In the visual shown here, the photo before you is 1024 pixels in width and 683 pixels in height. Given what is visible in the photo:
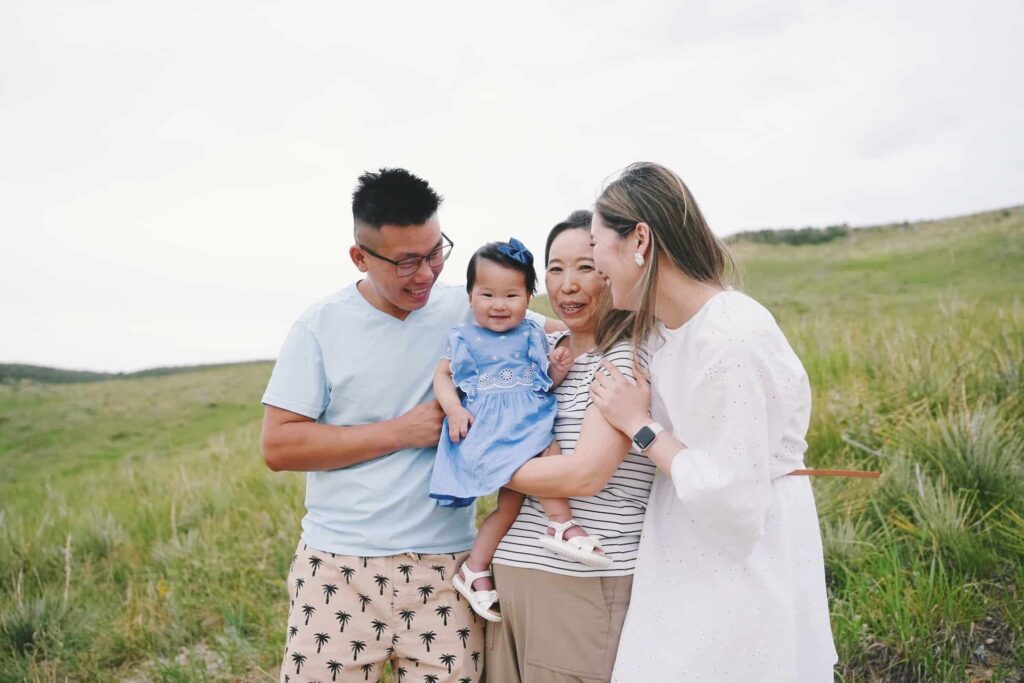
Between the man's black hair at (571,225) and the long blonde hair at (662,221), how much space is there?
44 centimetres

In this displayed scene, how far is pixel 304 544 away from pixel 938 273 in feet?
97.7

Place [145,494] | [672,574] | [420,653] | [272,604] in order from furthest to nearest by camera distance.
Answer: [145,494], [272,604], [420,653], [672,574]

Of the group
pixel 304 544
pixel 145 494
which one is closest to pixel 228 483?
pixel 145 494

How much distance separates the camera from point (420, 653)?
2.75 m

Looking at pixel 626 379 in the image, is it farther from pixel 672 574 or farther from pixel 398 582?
pixel 398 582

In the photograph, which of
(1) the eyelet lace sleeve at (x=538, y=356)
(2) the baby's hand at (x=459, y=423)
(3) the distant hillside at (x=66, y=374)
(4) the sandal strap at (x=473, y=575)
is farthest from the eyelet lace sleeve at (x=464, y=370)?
(3) the distant hillside at (x=66, y=374)

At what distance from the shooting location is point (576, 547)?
233 centimetres

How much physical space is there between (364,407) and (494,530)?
2.38 feet

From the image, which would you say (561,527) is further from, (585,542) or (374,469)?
(374,469)

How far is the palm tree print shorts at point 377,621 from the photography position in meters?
2.74

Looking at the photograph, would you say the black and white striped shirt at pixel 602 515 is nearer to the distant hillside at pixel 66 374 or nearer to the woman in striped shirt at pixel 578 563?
the woman in striped shirt at pixel 578 563

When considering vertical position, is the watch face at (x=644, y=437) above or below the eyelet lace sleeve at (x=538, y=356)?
below

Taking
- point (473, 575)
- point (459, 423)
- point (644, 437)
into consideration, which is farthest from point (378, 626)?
point (644, 437)

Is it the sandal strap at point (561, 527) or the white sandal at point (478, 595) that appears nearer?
the sandal strap at point (561, 527)
